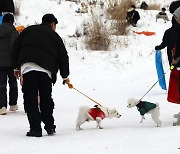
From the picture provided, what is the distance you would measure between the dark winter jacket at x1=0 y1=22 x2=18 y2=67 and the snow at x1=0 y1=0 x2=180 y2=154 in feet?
2.82

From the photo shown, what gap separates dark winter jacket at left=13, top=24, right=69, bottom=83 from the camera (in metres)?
5.17

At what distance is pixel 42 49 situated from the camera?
521 cm

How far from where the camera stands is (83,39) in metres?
12.3

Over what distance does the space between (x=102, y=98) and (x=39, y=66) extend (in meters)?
3.37

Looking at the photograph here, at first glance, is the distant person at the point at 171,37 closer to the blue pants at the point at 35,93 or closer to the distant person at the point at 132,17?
the blue pants at the point at 35,93

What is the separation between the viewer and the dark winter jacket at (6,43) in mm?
6766

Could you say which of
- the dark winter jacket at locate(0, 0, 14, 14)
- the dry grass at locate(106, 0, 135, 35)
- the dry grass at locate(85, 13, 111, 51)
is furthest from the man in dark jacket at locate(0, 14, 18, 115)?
the dry grass at locate(106, 0, 135, 35)

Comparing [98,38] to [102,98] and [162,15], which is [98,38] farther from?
[102,98]

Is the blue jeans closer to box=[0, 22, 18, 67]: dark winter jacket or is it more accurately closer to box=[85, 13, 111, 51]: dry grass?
box=[0, 22, 18, 67]: dark winter jacket

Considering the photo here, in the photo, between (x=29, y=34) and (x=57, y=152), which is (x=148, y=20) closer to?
(x=29, y=34)

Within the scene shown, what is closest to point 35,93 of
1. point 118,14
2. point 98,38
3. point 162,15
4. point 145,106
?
point 145,106

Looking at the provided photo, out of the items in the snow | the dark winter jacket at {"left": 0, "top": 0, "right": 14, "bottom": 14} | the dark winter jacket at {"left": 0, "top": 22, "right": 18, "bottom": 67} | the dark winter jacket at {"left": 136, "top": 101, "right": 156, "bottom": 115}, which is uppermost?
the dark winter jacket at {"left": 0, "top": 0, "right": 14, "bottom": 14}

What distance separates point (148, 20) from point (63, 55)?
9.54 metres

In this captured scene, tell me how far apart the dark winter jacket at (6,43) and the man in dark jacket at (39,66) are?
141cm
